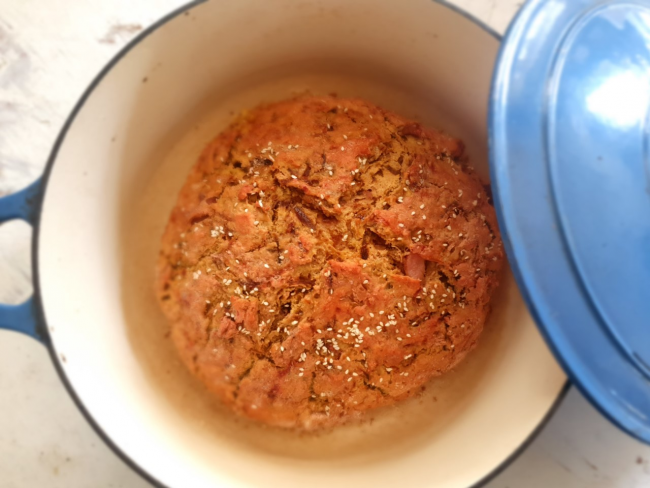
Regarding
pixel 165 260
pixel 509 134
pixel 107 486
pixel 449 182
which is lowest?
pixel 107 486

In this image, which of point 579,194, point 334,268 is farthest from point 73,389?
point 579,194

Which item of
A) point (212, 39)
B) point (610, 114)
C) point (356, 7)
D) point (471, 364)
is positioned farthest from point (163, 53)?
point (471, 364)

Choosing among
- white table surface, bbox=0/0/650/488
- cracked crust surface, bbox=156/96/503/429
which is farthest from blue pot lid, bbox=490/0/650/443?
white table surface, bbox=0/0/650/488

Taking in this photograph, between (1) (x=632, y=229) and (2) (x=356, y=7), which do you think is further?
(2) (x=356, y=7)

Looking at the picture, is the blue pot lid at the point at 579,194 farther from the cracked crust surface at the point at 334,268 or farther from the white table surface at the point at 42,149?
the white table surface at the point at 42,149

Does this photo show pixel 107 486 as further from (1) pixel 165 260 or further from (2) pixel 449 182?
(2) pixel 449 182

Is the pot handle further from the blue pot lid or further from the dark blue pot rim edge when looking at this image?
the blue pot lid

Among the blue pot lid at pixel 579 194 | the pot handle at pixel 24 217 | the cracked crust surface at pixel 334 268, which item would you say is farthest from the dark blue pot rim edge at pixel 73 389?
the cracked crust surface at pixel 334 268
